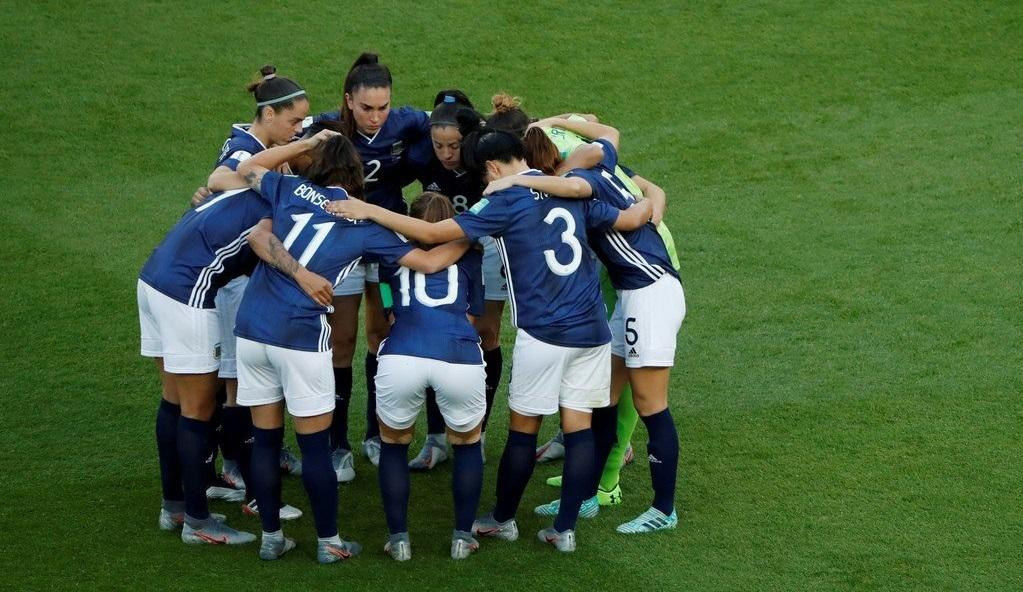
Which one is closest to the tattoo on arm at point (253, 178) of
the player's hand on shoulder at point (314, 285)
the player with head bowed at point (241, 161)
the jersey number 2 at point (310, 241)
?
the player with head bowed at point (241, 161)

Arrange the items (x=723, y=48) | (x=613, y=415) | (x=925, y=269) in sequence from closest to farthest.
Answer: (x=613, y=415)
(x=925, y=269)
(x=723, y=48)

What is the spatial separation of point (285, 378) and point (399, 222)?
0.79 meters

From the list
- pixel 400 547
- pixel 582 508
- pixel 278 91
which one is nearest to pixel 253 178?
pixel 278 91

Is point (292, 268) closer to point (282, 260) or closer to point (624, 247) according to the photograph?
point (282, 260)

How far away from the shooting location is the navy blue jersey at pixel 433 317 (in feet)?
16.6

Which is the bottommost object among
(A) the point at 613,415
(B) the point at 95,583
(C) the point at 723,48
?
(B) the point at 95,583

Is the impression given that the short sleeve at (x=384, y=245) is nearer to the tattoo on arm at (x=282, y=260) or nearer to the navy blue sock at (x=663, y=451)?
the tattoo on arm at (x=282, y=260)

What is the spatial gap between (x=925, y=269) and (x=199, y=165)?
19.2ft

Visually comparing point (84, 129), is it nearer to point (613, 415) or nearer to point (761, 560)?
point (613, 415)

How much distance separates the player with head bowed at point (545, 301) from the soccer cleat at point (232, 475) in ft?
4.85

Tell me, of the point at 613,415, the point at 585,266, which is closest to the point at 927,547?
the point at 613,415

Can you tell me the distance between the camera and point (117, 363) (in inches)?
293

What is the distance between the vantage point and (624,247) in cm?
542

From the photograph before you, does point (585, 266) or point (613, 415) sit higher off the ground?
point (585, 266)
